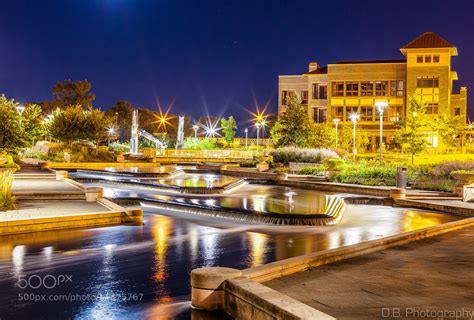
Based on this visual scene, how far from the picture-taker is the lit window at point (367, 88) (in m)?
64.5

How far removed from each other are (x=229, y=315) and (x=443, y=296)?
8.76 feet

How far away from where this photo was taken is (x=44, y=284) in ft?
27.8

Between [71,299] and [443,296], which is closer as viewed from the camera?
[443,296]

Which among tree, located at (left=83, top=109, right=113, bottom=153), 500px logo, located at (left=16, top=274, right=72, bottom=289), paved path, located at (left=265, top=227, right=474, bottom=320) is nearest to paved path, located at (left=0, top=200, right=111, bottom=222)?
500px logo, located at (left=16, top=274, right=72, bottom=289)

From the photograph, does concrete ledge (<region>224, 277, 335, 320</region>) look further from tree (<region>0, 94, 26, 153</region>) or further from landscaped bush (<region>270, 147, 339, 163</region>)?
landscaped bush (<region>270, 147, 339, 163</region>)

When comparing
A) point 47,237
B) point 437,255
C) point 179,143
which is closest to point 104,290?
point 47,237

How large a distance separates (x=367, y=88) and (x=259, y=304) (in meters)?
61.7

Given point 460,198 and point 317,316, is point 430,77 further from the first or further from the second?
point 317,316

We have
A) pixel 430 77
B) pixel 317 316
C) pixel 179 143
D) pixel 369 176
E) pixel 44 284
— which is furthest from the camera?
pixel 430 77

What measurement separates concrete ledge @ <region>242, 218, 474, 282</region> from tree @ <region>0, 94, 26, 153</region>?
23.0 meters

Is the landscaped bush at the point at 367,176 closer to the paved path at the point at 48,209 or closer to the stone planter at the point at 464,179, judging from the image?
the stone planter at the point at 464,179

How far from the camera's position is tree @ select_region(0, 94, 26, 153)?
27.5 metres

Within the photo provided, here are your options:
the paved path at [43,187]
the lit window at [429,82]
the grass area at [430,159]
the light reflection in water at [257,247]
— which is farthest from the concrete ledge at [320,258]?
the lit window at [429,82]

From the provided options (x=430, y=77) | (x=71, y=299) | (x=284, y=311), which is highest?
(x=430, y=77)
